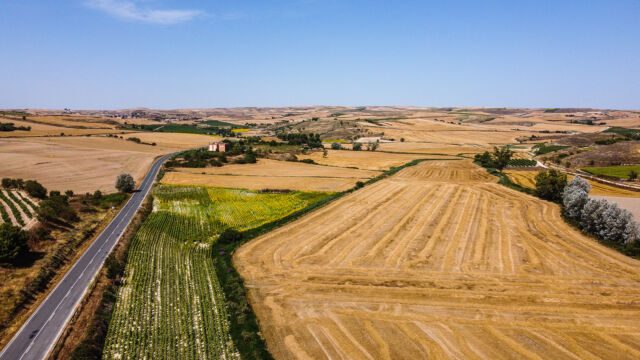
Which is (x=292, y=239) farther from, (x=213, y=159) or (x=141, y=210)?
(x=213, y=159)

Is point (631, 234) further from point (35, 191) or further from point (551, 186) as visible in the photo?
point (35, 191)

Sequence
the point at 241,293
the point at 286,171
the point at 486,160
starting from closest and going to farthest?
the point at 241,293
the point at 286,171
the point at 486,160

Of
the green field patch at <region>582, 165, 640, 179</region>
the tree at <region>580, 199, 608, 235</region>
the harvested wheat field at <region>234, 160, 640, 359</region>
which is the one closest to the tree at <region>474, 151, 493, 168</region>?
the green field patch at <region>582, 165, 640, 179</region>

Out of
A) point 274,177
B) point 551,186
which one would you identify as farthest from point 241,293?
point 274,177

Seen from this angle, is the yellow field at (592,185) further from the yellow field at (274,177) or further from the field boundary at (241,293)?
the field boundary at (241,293)

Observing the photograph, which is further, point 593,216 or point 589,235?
point 589,235

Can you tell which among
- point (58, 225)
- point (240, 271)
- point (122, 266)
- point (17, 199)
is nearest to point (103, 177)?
point (17, 199)

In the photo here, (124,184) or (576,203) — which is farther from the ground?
(576,203)
